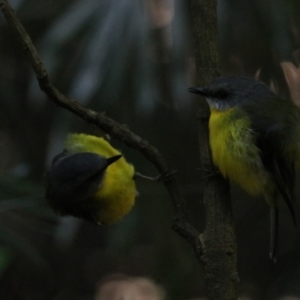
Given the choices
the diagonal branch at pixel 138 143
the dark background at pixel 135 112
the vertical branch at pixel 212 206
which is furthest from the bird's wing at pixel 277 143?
the dark background at pixel 135 112

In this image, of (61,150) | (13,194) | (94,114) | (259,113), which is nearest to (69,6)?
(61,150)

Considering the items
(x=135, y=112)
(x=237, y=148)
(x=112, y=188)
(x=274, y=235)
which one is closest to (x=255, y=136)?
(x=237, y=148)

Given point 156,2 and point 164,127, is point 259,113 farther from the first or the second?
point 164,127

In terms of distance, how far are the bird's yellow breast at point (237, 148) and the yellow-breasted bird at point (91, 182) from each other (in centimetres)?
51

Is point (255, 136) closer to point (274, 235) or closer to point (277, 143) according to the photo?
point (277, 143)

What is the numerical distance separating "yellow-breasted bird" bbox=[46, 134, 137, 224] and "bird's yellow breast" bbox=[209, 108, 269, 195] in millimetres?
512

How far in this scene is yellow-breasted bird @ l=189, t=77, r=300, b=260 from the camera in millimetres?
2143

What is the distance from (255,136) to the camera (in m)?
2.16

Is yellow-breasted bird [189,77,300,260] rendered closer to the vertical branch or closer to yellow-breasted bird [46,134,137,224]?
the vertical branch

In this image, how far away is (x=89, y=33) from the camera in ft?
9.93

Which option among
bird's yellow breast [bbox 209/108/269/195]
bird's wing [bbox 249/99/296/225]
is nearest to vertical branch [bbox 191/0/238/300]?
bird's yellow breast [bbox 209/108/269/195]

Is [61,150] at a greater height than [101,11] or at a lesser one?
lesser

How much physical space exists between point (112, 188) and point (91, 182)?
0.26ft

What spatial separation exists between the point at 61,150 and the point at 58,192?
533 millimetres
